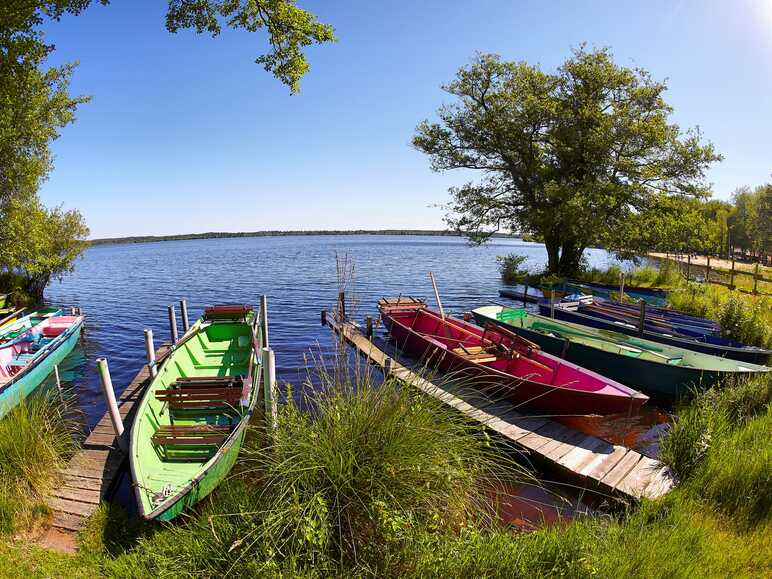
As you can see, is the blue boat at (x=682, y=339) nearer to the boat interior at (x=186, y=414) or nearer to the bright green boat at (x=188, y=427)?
the bright green boat at (x=188, y=427)

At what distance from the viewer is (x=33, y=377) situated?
1091 centimetres

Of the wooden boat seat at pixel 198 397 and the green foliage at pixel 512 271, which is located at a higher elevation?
the green foliage at pixel 512 271

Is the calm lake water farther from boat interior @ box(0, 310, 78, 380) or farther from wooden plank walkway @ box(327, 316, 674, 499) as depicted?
wooden plank walkway @ box(327, 316, 674, 499)

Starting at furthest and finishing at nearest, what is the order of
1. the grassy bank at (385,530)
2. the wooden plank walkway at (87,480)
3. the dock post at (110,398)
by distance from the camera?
the dock post at (110,398), the wooden plank walkway at (87,480), the grassy bank at (385,530)

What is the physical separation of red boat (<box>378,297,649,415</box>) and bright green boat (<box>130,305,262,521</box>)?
140 inches

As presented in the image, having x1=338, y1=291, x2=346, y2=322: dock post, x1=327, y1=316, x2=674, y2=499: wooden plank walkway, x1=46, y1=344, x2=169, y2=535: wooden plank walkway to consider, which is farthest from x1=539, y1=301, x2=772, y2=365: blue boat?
x1=46, y1=344, x2=169, y2=535: wooden plank walkway

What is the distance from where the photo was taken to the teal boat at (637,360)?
955 cm

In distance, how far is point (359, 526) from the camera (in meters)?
3.67

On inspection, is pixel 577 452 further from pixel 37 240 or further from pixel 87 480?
pixel 37 240

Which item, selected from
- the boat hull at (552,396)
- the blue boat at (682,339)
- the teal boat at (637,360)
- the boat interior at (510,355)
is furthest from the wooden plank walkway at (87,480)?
the blue boat at (682,339)

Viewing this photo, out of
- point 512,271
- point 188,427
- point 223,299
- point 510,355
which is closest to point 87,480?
point 188,427

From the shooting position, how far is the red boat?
26.4 ft

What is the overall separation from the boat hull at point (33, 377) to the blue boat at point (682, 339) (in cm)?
1577

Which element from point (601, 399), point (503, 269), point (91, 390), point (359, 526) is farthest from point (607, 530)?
point (503, 269)
